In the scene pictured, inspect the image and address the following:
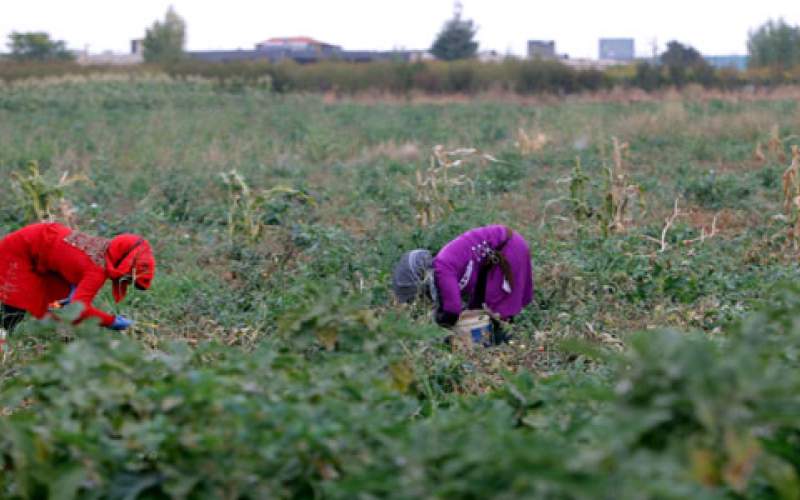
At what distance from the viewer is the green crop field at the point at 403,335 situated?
8.41 ft

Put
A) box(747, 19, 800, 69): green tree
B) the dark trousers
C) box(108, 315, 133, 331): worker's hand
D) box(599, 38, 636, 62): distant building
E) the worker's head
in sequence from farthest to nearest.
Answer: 1. box(599, 38, 636, 62): distant building
2. box(747, 19, 800, 69): green tree
3. the dark trousers
4. box(108, 315, 133, 331): worker's hand
5. the worker's head

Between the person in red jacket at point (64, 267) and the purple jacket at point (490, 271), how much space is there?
75.1 inches

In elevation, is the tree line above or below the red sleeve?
above

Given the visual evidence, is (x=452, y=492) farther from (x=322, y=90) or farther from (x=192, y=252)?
(x=322, y=90)

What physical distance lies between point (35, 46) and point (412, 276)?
157ft

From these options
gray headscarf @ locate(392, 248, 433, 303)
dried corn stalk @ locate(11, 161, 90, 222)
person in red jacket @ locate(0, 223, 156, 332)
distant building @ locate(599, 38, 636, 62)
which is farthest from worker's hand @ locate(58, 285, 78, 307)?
distant building @ locate(599, 38, 636, 62)

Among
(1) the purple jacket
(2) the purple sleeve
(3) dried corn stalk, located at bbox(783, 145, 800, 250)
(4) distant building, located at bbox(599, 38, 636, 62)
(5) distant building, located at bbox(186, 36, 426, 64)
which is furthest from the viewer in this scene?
(4) distant building, located at bbox(599, 38, 636, 62)

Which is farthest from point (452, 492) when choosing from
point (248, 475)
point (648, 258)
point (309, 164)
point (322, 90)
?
point (322, 90)

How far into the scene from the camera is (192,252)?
9625mm

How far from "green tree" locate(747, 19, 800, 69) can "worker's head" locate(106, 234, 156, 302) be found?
35824 mm

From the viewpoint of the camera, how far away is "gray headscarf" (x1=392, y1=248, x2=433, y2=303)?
277 inches

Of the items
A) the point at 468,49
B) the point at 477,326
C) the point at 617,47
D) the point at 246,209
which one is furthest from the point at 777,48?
the point at 617,47

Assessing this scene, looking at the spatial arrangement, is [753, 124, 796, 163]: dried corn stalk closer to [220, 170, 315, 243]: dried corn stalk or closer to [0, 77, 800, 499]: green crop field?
[0, 77, 800, 499]: green crop field

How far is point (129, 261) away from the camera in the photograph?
20.1ft
